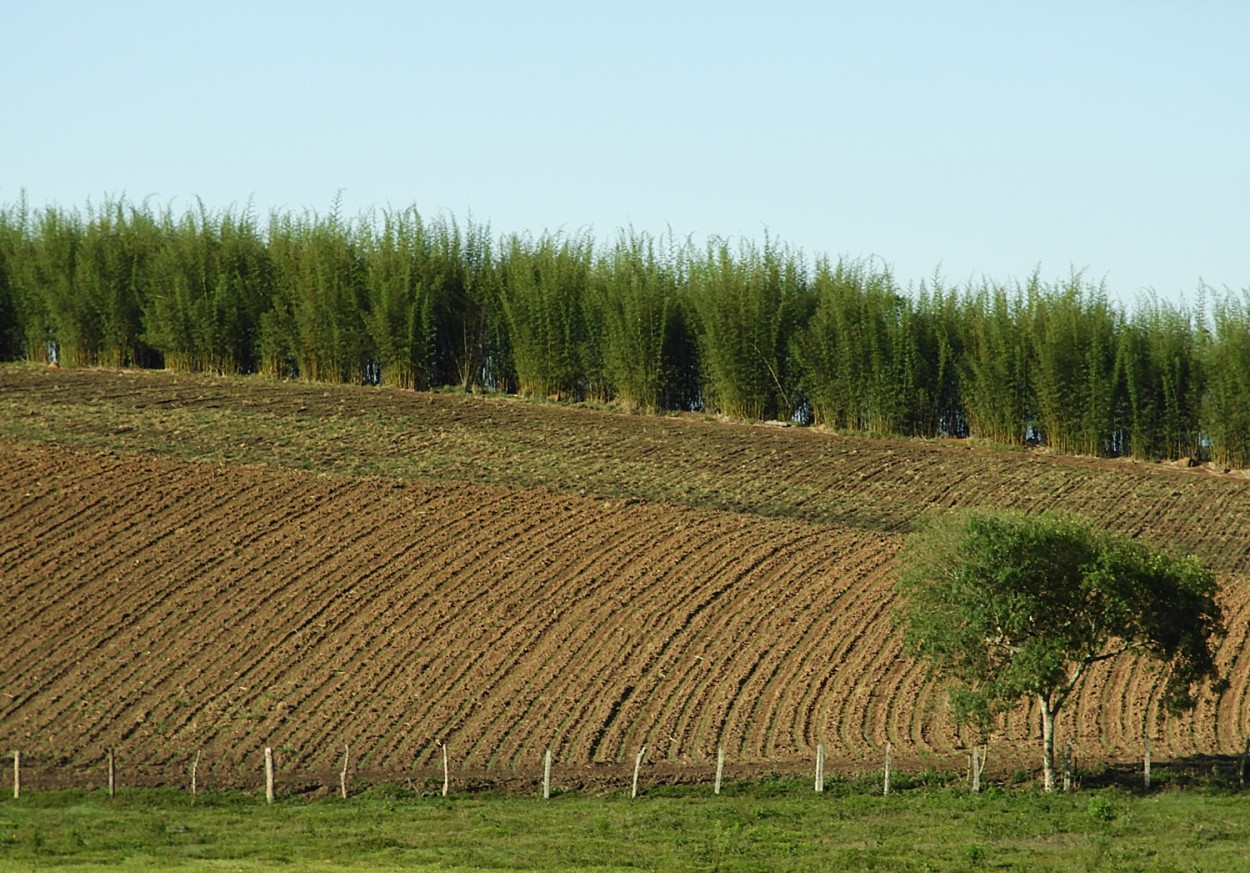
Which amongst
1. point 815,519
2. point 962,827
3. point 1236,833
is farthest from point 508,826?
point 815,519

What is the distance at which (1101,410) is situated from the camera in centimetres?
4009

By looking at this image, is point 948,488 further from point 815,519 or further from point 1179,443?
point 1179,443

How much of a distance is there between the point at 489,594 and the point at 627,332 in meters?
19.4

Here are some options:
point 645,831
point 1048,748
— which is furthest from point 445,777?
point 1048,748

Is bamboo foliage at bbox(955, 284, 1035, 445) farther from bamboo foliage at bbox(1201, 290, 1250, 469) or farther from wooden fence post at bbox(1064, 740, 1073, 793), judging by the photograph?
wooden fence post at bbox(1064, 740, 1073, 793)

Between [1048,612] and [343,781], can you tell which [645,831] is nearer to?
[343,781]

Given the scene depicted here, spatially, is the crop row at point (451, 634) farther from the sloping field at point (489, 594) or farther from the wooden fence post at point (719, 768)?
the wooden fence post at point (719, 768)

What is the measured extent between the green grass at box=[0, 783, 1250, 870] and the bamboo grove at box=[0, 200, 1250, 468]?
22961 millimetres

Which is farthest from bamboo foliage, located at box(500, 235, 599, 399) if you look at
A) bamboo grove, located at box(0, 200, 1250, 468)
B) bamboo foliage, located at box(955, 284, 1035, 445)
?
bamboo foliage, located at box(955, 284, 1035, 445)

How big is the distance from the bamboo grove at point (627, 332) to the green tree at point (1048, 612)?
21285 mm

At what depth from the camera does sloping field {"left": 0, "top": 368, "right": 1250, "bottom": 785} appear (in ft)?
68.7

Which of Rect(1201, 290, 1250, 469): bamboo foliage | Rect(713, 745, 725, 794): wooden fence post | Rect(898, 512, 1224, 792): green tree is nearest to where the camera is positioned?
Rect(713, 745, 725, 794): wooden fence post

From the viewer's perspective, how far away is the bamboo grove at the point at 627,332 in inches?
1596

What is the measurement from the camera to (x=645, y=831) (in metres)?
17.1
